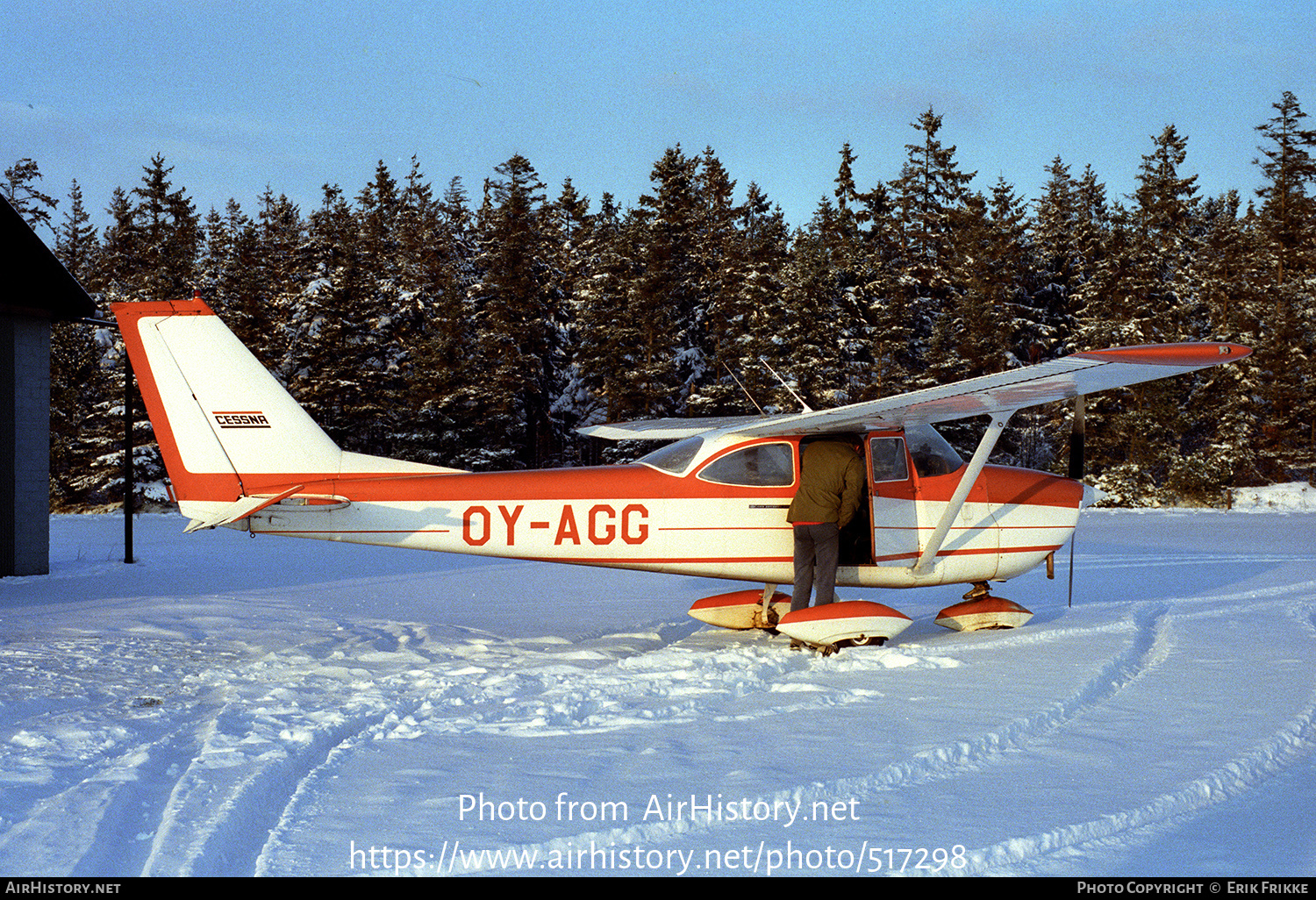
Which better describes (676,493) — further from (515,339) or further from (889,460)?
(515,339)

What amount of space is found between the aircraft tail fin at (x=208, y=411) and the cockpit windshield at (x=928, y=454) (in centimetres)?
464

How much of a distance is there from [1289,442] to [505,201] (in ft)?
107

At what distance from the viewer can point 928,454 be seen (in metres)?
8.61

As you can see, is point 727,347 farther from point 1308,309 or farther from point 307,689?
point 307,689

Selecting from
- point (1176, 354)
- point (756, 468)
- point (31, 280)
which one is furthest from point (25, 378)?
point (1176, 354)

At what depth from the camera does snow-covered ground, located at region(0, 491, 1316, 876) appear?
3574 mm

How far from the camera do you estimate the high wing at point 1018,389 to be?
6547 millimetres

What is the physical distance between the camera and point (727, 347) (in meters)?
36.1

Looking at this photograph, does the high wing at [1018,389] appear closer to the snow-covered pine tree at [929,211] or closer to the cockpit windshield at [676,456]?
the cockpit windshield at [676,456]

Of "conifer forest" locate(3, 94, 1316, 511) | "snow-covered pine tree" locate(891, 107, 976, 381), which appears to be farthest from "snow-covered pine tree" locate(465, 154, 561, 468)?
"snow-covered pine tree" locate(891, 107, 976, 381)

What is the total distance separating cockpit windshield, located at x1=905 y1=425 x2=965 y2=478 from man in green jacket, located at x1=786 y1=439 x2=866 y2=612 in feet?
2.51

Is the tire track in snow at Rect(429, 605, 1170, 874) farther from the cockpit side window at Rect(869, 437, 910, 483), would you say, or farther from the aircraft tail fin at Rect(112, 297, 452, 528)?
the aircraft tail fin at Rect(112, 297, 452, 528)

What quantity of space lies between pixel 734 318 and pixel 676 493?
2975 centimetres
